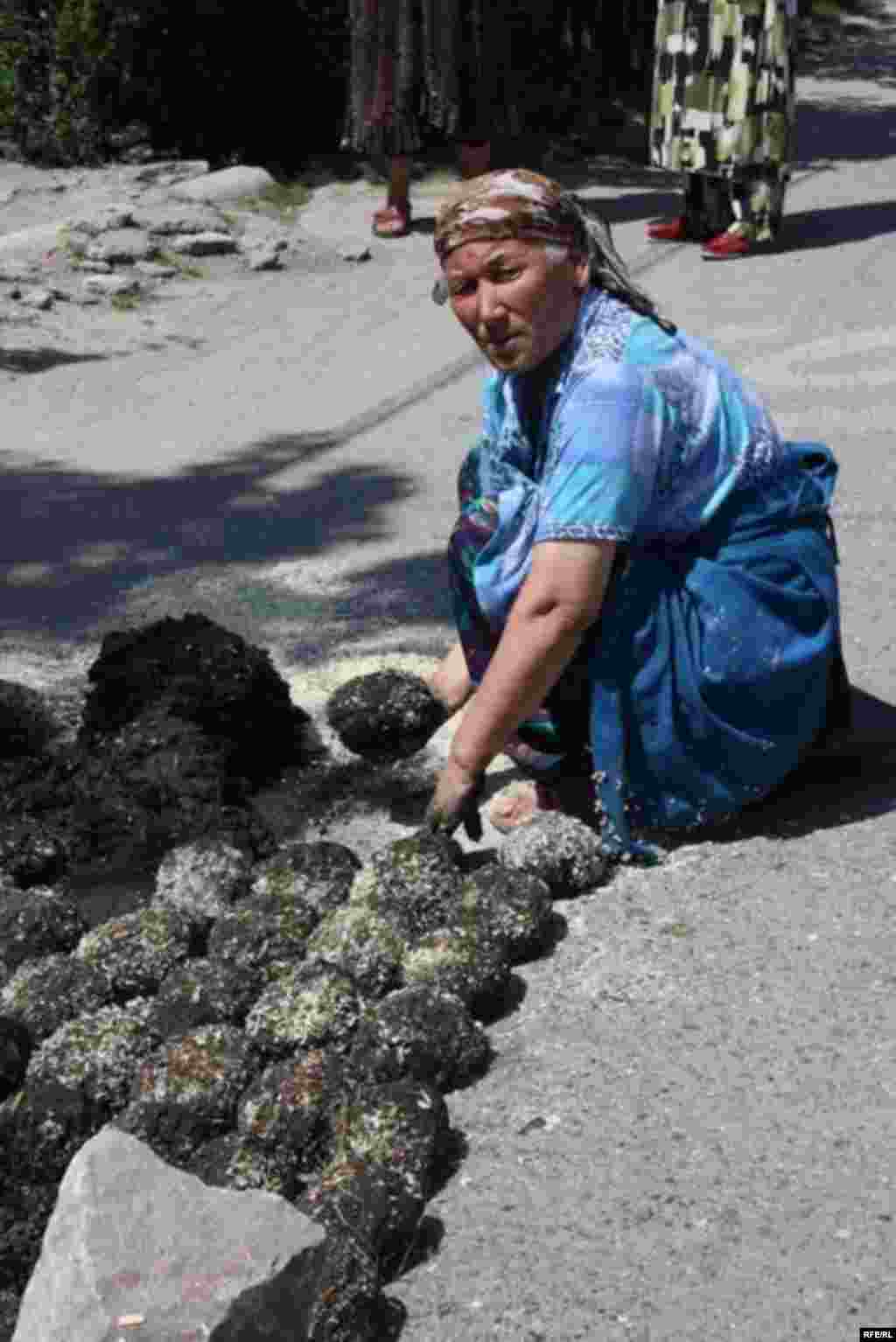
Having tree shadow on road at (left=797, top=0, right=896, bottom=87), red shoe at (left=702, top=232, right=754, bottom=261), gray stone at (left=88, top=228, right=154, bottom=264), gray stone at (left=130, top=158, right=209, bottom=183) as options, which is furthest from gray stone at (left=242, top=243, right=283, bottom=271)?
tree shadow on road at (left=797, top=0, right=896, bottom=87)

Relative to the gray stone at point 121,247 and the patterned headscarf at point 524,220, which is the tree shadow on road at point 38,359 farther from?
the patterned headscarf at point 524,220

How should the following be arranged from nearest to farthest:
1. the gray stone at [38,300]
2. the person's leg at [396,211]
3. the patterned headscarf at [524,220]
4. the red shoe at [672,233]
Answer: the patterned headscarf at [524,220] → the gray stone at [38,300] → the red shoe at [672,233] → the person's leg at [396,211]

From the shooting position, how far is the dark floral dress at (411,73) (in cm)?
1067

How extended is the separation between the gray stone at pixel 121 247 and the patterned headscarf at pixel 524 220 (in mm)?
6040

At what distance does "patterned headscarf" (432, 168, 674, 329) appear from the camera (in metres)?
4.29

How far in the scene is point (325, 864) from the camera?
444 cm

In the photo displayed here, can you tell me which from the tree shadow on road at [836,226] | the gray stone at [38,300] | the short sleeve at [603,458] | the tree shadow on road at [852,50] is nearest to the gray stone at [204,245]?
the gray stone at [38,300]

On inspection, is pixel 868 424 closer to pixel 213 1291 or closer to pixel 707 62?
pixel 707 62

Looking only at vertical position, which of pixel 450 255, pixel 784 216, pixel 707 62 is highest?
pixel 450 255

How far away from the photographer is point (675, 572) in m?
4.58

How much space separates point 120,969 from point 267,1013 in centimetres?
38

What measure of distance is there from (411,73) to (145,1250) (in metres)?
8.48

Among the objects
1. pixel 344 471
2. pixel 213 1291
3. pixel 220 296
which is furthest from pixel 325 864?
pixel 220 296

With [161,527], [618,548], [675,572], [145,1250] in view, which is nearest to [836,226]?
[161,527]
